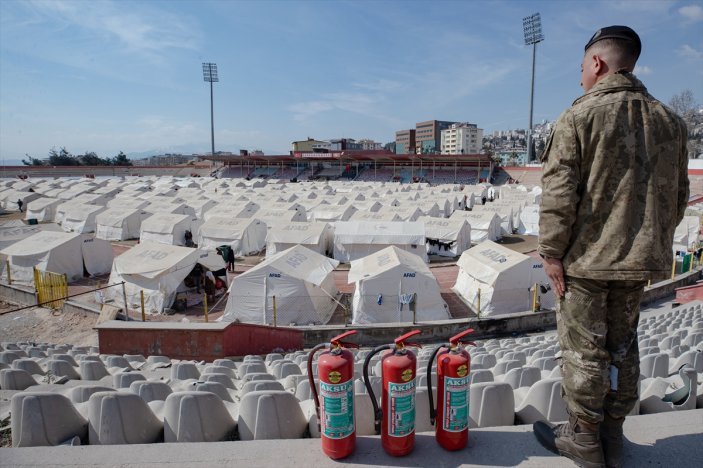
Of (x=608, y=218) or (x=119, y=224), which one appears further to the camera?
(x=119, y=224)

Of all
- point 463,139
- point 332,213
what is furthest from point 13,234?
point 463,139

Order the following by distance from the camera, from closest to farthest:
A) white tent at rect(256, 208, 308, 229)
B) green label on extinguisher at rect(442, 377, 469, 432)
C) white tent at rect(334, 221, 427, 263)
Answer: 1. green label on extinguisher at rect(442, 377, 469, 432)
2. white tent at rect(334, 221, 427, 263)
3. white tent at rect(256, 208, 308, 229)

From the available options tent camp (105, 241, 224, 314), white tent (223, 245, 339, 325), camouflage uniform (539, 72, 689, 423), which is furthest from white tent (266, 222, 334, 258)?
camouflage uniform (539, 72, 689, 423)

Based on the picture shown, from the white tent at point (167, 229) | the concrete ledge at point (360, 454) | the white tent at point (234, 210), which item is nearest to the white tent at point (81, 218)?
the white tent at point (167, 229)

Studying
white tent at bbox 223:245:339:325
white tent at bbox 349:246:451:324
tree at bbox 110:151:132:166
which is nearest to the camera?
white tent at bbox 349:246:451:324

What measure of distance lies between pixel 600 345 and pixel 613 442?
0.68 metres

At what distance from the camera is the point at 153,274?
14125 millimetres

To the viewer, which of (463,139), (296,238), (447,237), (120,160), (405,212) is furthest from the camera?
(463,139)

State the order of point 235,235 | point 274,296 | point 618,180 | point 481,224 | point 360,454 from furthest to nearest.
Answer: point 481,224 < point 235,235 < point 274,296 < point 360,454 < point 618,180

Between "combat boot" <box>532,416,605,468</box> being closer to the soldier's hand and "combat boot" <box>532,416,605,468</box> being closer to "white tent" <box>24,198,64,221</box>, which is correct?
the soldier's hand

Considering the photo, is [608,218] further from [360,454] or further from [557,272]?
[360,454]

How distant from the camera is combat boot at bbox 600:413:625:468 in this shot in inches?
101

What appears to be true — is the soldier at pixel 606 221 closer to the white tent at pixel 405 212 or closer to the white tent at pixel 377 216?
the white tent at pixel 377 216

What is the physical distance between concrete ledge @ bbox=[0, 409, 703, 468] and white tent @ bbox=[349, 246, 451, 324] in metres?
9.75
